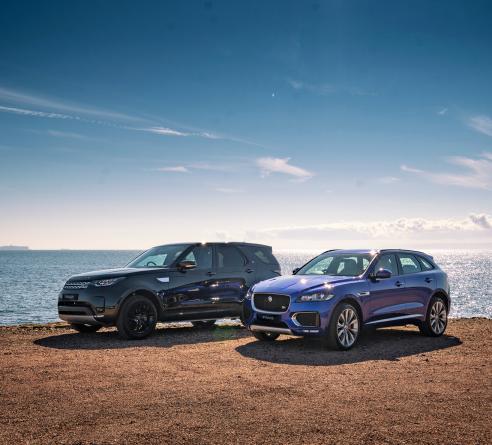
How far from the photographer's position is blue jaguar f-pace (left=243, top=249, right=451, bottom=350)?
10.5 m

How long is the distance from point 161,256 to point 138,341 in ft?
7.31

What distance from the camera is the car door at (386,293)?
11.3 metres

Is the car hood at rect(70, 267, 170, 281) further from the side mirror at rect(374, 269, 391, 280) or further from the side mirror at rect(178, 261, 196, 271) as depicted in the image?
the side mirror at rect(374, 269, 391, 280)

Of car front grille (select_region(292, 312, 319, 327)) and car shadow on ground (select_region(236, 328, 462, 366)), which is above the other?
car front grille (select_region(292, 312, 319, 327))

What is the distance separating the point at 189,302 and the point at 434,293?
16.7 feet

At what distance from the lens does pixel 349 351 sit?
418 inches

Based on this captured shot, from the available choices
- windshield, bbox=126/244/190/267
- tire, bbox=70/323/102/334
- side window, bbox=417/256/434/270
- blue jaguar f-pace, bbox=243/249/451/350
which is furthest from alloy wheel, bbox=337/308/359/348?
tire, bbox=70/323/102/334

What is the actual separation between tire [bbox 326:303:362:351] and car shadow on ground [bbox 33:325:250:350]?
262 cm

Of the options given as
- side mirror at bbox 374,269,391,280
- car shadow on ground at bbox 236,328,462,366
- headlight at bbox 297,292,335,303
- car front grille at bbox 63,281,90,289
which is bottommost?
car shadow on ground at bbox 236,328,462,366

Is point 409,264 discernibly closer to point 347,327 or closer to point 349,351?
point 347,327

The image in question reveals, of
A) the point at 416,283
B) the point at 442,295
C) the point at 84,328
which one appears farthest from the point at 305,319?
the point at 84,328

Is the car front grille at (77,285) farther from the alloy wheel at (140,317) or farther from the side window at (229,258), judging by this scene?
the side window at (229,258)

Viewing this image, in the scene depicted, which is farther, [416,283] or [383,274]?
[416,283]

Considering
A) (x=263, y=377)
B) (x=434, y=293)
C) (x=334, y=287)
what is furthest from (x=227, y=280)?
(x=263, y=377)
